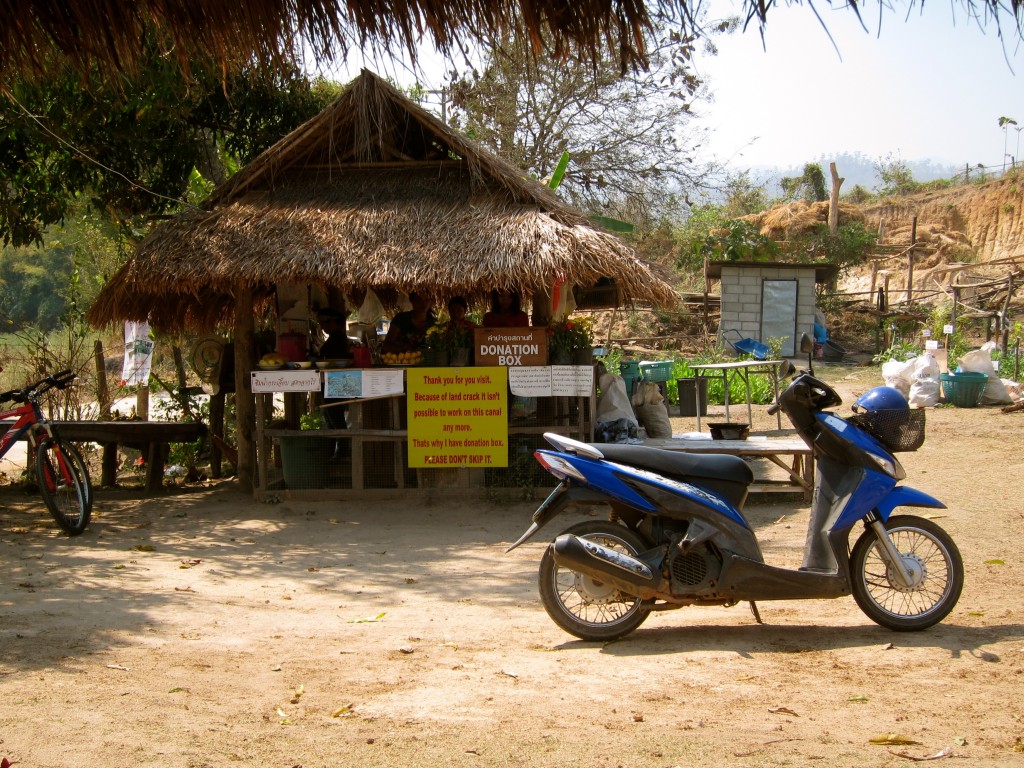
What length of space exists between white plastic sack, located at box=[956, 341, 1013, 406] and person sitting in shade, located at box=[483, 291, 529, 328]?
905 centimetres

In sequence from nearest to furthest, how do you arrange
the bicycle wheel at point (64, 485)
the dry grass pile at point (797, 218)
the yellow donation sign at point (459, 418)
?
the bicycle wheel at point (64, 485) < the yellow donation sign at point (459, 418) < the dry grass pile at point (797, 218)

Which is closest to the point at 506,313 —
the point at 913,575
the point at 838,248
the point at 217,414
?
the point at 217,414

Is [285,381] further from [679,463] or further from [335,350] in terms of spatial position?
[679,463]

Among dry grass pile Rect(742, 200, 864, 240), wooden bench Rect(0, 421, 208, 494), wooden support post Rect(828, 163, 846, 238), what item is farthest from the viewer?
dry grass pile Rect(742, 200, 864, 240)

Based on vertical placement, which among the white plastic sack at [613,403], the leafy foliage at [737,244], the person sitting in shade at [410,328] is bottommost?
the white plastic sack at [613,403]

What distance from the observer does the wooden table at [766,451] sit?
8.49m

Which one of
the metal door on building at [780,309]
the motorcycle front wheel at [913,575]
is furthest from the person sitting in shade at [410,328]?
the metal door on building at [780,309]

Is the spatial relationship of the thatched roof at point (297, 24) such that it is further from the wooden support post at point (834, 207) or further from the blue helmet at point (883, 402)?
the wooden support post at point (834, 207)

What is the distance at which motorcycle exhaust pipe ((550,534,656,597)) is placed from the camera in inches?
175

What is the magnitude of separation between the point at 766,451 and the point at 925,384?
789cm

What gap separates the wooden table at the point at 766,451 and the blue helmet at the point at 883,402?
366 centimetres

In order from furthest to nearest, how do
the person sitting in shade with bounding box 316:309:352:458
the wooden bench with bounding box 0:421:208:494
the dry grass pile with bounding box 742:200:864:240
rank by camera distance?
1. the dry grass pile with bounding box 742:200:864:240
2. the person sitting in shade with bounding box 316:309:352:458
3. the wooden bench with bounding box 0:421:208:494

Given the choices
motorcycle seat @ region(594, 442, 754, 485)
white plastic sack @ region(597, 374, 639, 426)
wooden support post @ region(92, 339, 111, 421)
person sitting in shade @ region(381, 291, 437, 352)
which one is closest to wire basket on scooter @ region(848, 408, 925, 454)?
motorcycle seat @ region(594, 442, 754, 485)

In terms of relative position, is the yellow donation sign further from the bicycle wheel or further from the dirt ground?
the bicycle wheel
